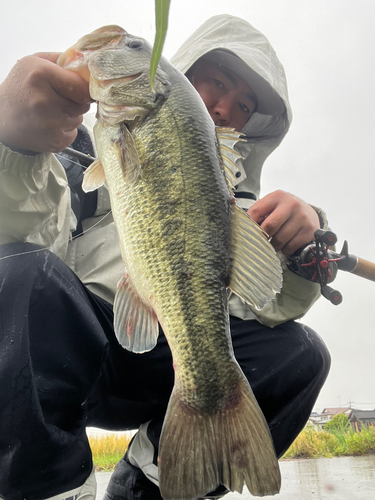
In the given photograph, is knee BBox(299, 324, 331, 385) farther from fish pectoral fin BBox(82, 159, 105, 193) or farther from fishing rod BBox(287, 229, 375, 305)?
fish pectoral fin BBox(82, 159, 105, 193)

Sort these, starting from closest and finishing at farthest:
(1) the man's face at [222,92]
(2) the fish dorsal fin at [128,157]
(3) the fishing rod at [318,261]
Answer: (2) the fish dorsal fin at [128,157] < (3) the fishing rod at [318,261] < (1) the man's face at [222,92]

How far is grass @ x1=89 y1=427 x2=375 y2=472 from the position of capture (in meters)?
3.94


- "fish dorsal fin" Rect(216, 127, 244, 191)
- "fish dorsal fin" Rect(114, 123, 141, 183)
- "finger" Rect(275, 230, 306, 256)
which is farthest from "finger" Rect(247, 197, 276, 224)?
"fish dorsal fin" Rect(114, 123, 141, 183)

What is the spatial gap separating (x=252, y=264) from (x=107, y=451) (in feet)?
11.4

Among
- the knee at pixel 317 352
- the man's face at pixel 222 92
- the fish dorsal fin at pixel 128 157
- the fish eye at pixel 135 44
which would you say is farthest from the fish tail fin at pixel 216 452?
the man's face at pixel 222 92

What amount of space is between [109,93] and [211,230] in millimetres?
502

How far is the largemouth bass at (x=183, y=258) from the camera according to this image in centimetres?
107

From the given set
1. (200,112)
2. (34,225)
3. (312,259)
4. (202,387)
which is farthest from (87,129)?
(202,387)

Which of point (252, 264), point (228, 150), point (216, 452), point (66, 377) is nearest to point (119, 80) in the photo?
point (228, 150)

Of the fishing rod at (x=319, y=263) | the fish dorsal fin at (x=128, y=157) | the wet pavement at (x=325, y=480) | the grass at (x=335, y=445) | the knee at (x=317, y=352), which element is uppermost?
the fish dorsal fin at (x=128, y=157)

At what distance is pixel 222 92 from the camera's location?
8.28 ft

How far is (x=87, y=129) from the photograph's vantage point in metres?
1.96

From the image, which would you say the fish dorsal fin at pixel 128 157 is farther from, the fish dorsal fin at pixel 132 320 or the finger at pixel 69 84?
the fish dorsal fin at pixel 132 320

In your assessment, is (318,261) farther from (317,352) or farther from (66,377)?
(66,377)
